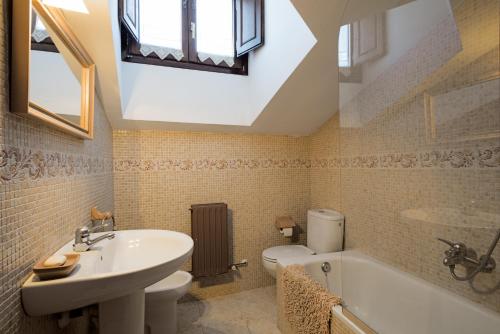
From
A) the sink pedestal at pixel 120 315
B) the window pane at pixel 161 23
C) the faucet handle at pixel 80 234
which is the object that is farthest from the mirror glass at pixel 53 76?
the window pane at pixel 161 23

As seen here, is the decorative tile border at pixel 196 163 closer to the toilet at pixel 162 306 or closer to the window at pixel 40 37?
the window at pixel 40 37

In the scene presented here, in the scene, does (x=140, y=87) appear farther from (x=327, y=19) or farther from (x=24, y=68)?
(x=327, y=19)

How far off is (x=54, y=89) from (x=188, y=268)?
1825mm

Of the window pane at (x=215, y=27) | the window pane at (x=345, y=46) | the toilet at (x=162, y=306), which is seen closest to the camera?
the window pane at (x=345, y=46)

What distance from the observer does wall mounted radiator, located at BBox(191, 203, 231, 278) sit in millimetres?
2143

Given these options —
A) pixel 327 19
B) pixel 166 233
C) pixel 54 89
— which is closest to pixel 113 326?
pixel 166 233

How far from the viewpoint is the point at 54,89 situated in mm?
918

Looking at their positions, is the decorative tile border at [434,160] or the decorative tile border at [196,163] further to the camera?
the decorative tile border at [434,160]

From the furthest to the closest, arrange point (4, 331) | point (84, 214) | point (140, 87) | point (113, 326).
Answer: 1. point (140, 87)
2. point (84, 214)
3. point (113, 326)
4. point (4, 331)

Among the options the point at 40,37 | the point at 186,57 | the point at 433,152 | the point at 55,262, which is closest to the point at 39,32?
the point at 40,37

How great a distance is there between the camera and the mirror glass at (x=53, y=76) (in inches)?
30.2

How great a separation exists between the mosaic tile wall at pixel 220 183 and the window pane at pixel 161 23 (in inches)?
29.6

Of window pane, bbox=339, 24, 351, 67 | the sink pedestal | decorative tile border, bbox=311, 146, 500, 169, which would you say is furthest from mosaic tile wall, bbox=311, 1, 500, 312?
the sink pedestal

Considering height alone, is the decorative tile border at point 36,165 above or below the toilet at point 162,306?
above
